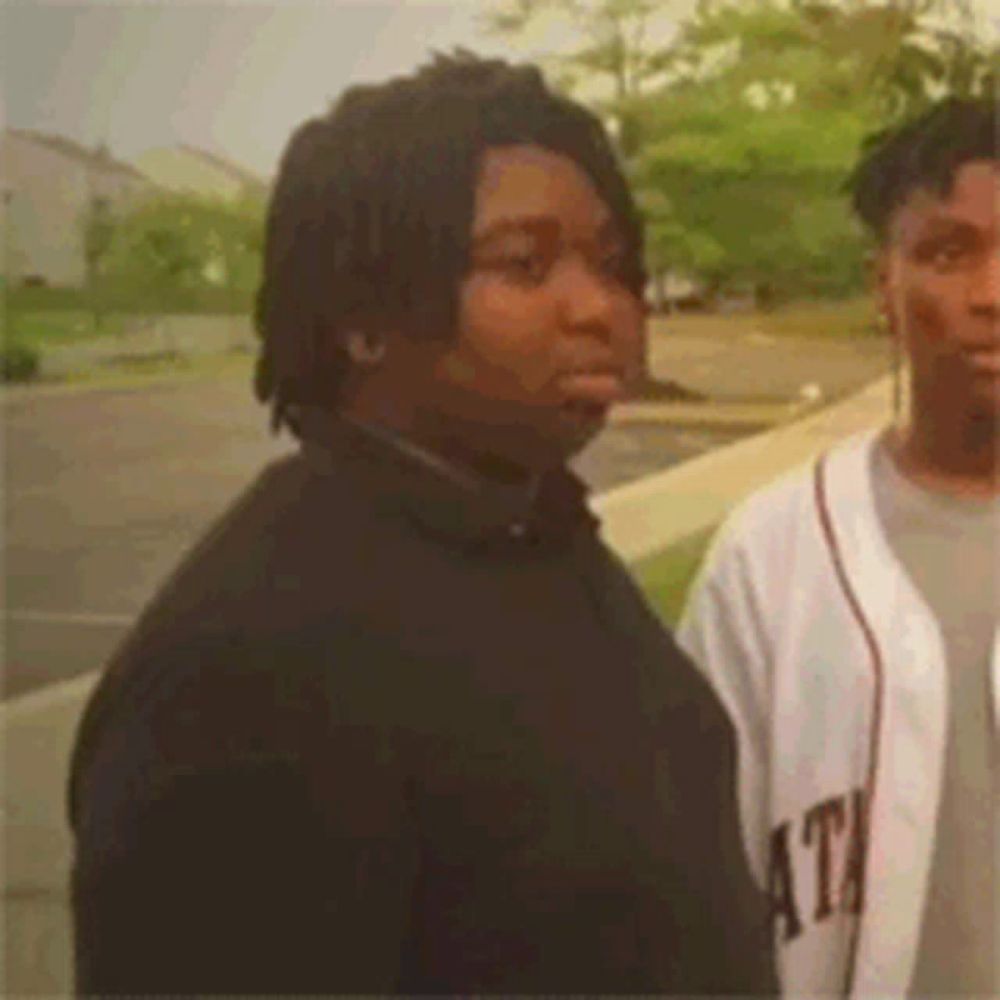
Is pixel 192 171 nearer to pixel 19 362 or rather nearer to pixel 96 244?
pixel 96 244

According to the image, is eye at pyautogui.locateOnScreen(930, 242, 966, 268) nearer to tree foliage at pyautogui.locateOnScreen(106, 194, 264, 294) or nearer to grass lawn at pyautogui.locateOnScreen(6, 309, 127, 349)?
tree foliage at pyautogui.locateOnScreen(106, 194, 264, 294)

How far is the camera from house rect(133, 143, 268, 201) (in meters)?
1.29

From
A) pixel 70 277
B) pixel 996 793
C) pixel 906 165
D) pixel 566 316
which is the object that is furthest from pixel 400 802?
pixel 70 277

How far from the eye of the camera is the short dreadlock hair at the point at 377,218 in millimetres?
667

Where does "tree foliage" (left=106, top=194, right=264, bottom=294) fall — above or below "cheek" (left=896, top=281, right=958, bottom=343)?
above

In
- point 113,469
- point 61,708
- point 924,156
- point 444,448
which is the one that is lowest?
point 61,708

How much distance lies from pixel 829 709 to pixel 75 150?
2.55ft

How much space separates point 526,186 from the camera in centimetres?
68

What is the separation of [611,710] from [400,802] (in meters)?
0.10

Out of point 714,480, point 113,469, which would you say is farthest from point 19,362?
point 714,480

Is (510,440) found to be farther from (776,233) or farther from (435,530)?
(776,233)

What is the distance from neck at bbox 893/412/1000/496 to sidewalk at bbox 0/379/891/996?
0.38ft

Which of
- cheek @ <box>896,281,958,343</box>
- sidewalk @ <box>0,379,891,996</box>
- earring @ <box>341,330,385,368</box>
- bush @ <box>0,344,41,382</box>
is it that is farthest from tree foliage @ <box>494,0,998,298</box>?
earring @ <box>341,330,385,368</box>

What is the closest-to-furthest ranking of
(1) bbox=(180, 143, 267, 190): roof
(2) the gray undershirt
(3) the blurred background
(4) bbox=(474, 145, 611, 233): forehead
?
1. (4) bbox=(474, 145, 611, 233): forehead
2. (2) the gray undershirt
3. (1) bbox=(180, 143, 267, 190): roof
4. (3) the blurred background
